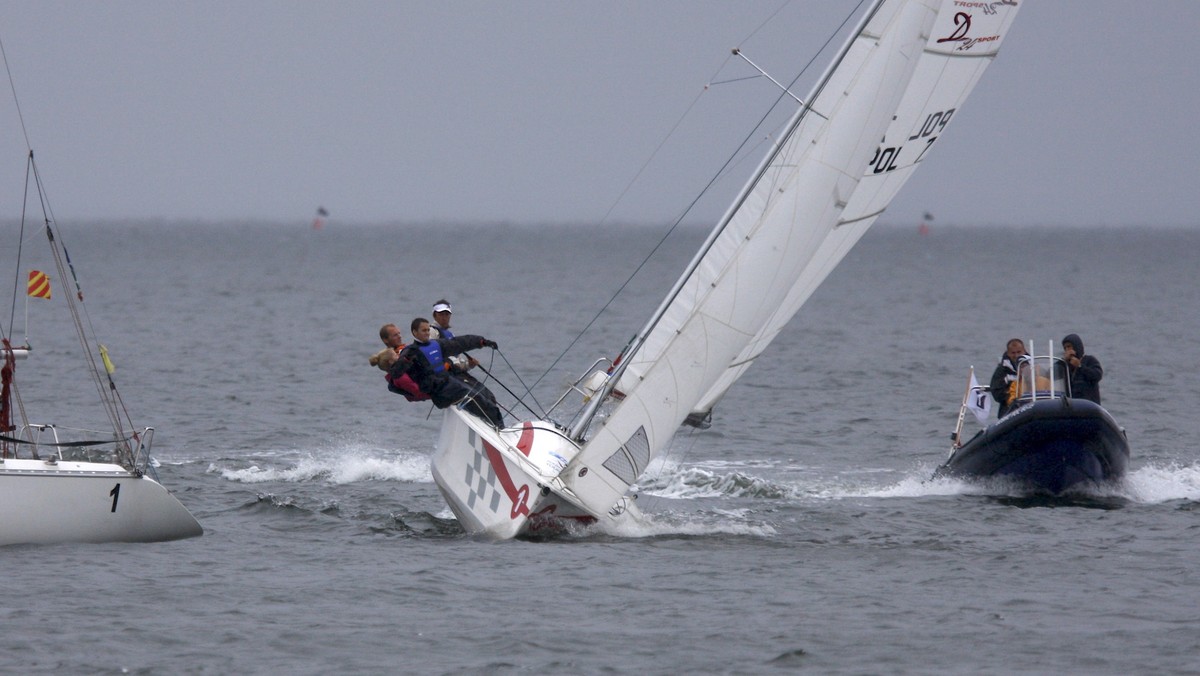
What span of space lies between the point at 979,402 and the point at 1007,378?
746 millimetres

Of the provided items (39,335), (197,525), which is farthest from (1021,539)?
(39,335)

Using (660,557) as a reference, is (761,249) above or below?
above

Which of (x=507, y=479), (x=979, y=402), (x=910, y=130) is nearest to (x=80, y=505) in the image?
(x=507, y=479)

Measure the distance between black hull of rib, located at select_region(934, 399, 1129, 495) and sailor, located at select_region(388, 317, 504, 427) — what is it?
535 cm

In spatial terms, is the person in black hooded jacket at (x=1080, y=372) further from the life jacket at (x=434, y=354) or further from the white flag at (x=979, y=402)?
the life jacket at (x=434, y=354)

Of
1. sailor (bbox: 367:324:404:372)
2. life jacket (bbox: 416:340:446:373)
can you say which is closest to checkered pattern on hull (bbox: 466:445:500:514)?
life jacket (bbox: 416:340:446:373)

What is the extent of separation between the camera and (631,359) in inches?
589

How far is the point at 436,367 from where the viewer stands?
14.9 m

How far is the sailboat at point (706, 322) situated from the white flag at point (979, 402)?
12.9 feet

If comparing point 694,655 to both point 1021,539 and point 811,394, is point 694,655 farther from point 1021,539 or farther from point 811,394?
point 811,394

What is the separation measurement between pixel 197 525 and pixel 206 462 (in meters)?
4.37

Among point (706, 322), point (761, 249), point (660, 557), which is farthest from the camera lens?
point (761, 249)

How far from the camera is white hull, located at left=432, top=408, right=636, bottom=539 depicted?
14094mm

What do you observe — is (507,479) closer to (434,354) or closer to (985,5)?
(434,354)
